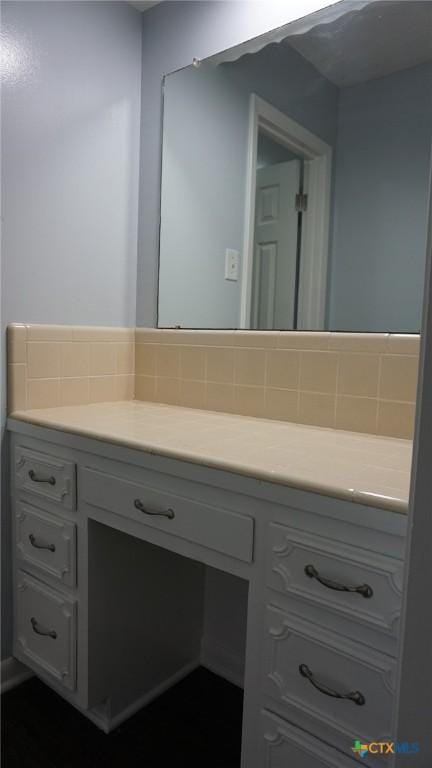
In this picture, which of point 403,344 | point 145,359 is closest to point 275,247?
point 403,344

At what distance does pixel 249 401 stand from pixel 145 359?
0.47 metres

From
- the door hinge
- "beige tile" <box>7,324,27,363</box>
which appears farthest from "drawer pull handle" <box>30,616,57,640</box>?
the door hinge

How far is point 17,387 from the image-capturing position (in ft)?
4.77

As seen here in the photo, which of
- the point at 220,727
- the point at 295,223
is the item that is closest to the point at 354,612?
the point at 220,727

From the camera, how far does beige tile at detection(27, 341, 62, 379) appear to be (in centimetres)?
148

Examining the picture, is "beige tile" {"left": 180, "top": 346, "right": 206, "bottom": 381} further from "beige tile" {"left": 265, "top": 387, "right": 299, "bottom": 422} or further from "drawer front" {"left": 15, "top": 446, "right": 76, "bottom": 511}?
"drawer front" {"left": 15, "top": 446, "right": 76, "bottom": 511}

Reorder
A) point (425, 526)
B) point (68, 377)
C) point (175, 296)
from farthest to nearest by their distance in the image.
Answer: point (175, 296)
point (68, 377)
point (425, 526)

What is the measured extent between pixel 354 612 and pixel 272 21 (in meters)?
1.51

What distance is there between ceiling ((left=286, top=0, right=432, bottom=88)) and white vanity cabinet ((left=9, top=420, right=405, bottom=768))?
42.6 inches

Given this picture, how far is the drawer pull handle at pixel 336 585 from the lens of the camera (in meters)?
0.75

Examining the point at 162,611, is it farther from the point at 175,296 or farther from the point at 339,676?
the point at 175,296

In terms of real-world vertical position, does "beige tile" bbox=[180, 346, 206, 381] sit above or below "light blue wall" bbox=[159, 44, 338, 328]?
below

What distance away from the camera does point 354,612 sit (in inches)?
30.2

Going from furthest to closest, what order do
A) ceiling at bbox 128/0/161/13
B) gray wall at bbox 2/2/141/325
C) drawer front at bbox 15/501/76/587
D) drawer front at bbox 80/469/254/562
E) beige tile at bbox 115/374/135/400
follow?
1. beige tile at bbox 115/374/135/400
2. ceiling at bbox 128/0/161/13
3. gray wall at bbox 2/2/141/325
4. drawer front at bbox 15/501/76/587
5. drawer front at bbox 80/469/254/562
